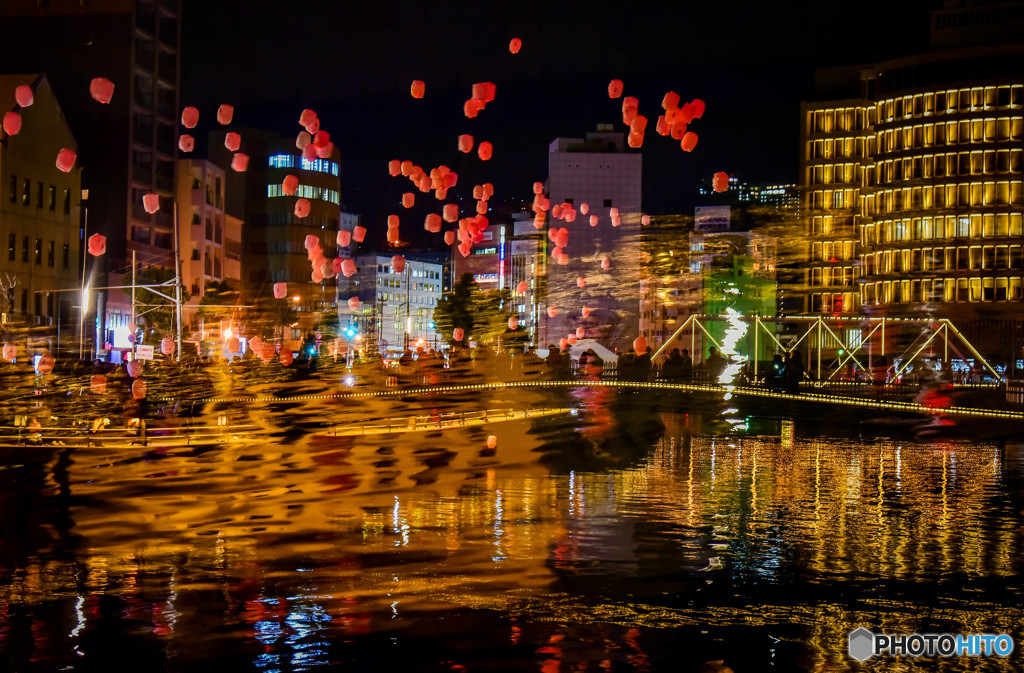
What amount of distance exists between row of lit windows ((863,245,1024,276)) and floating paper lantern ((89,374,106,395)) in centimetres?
7565

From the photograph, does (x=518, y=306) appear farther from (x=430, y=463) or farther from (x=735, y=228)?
(x=430, y=463)

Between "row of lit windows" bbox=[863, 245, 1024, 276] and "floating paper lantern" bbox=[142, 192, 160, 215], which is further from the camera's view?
"row of lit windows" bbox=[863, 245, 1024, 276]

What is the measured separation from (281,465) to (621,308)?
105m

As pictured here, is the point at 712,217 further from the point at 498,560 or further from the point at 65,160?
the point at 498,560

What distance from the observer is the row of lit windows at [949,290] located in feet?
299

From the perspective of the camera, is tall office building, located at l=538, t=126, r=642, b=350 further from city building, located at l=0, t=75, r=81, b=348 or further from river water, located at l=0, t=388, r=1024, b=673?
river water, located at l=0, t=388, r=1024, b=673

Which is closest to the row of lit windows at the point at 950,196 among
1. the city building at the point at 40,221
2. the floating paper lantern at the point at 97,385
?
the city building at the point at 40,221

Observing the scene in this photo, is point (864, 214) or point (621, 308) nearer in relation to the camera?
point (864, 214)

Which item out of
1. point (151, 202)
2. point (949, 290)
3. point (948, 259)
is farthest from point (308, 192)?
point (949, 290)

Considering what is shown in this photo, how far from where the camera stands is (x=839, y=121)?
111 metres

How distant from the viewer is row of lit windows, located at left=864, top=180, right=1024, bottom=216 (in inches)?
3666

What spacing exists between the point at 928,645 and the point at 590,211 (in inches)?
5354

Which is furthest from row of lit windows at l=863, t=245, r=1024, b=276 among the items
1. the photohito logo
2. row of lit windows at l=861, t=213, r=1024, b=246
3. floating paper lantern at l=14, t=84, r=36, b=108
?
the photohito logo

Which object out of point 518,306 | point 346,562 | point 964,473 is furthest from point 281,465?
point 518,306
